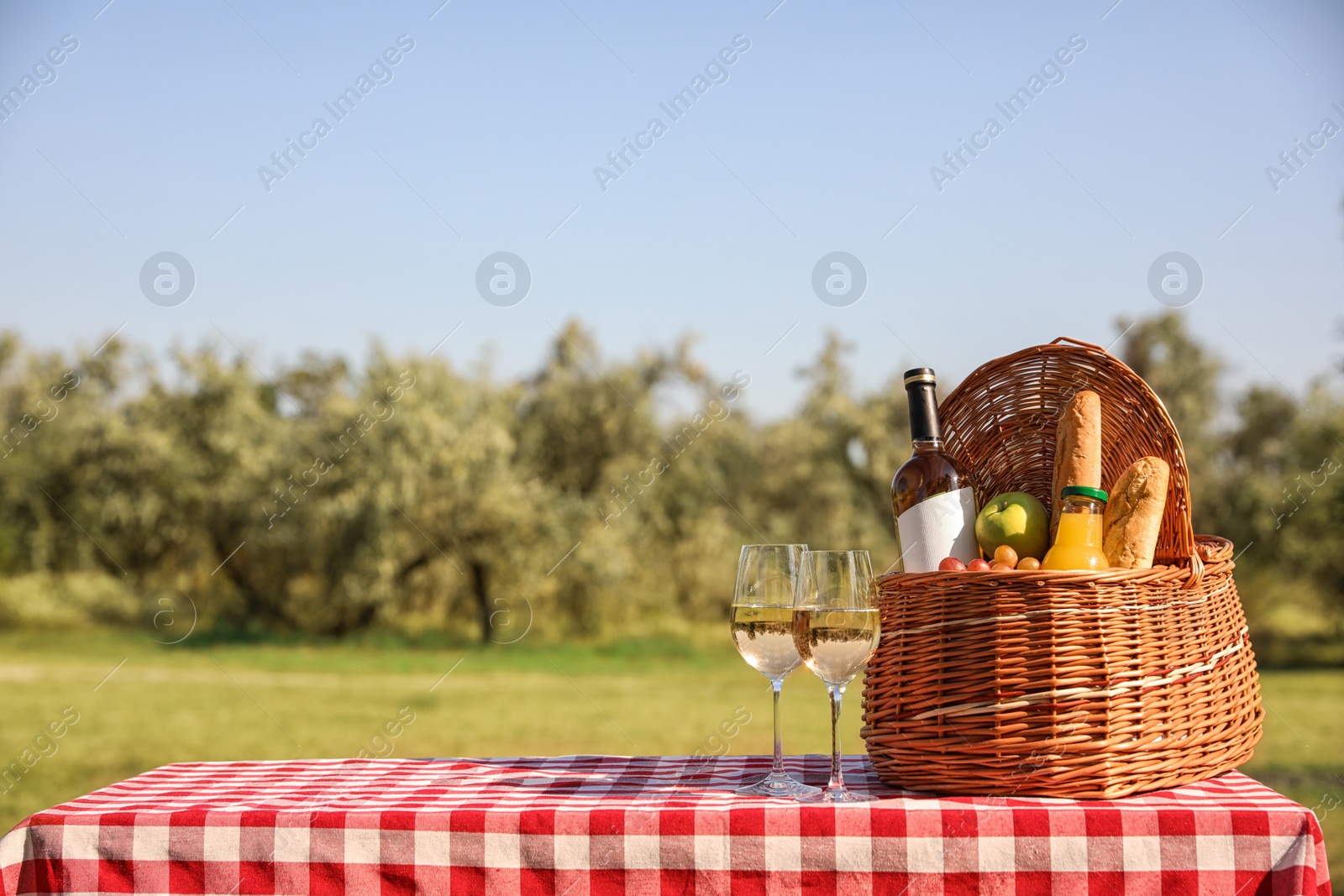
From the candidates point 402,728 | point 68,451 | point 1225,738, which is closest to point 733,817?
point 1225,738

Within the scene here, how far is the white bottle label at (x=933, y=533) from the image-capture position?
207 cm

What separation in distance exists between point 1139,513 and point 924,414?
0.44 metres

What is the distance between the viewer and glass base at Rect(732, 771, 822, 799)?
6.19ft

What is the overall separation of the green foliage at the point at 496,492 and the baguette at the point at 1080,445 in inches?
Answer: 601

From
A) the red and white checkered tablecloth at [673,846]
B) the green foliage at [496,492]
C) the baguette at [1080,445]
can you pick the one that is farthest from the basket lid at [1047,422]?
the green foliage at [496,492]

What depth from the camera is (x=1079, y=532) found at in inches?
77.6

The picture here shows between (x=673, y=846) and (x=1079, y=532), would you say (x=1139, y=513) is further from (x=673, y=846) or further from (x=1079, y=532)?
(x=673, y=846)

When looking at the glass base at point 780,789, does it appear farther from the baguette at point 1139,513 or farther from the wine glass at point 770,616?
the baguette at point 1139,513

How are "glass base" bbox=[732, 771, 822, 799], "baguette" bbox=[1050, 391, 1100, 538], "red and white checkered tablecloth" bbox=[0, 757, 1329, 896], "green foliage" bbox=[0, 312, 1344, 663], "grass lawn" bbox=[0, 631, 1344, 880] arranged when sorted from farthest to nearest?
"green foliage" bbox=[0, 312, 1344, 663], "grass lawn" bbox=[0, 631, 1344, 880], "baguette" bbox=[1050, 391, 1100, 538], "glass base" bbox=[732, 771, 822, 799], "red and white checkered tablecloth" bbox=[0, 757, 1329, 896]

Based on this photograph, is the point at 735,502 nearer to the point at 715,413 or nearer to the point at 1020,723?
the point at 715,413

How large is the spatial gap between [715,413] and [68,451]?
12734mm

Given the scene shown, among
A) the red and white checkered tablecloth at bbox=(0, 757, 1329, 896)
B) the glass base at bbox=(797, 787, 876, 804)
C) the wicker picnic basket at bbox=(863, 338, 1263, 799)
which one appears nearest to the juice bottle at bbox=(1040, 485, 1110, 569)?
the wicker picnic basket at bbox=(863, 338, 1263, 799)

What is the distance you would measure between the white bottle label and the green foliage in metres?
15.3

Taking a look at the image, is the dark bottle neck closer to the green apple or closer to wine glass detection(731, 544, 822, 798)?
the green apple
